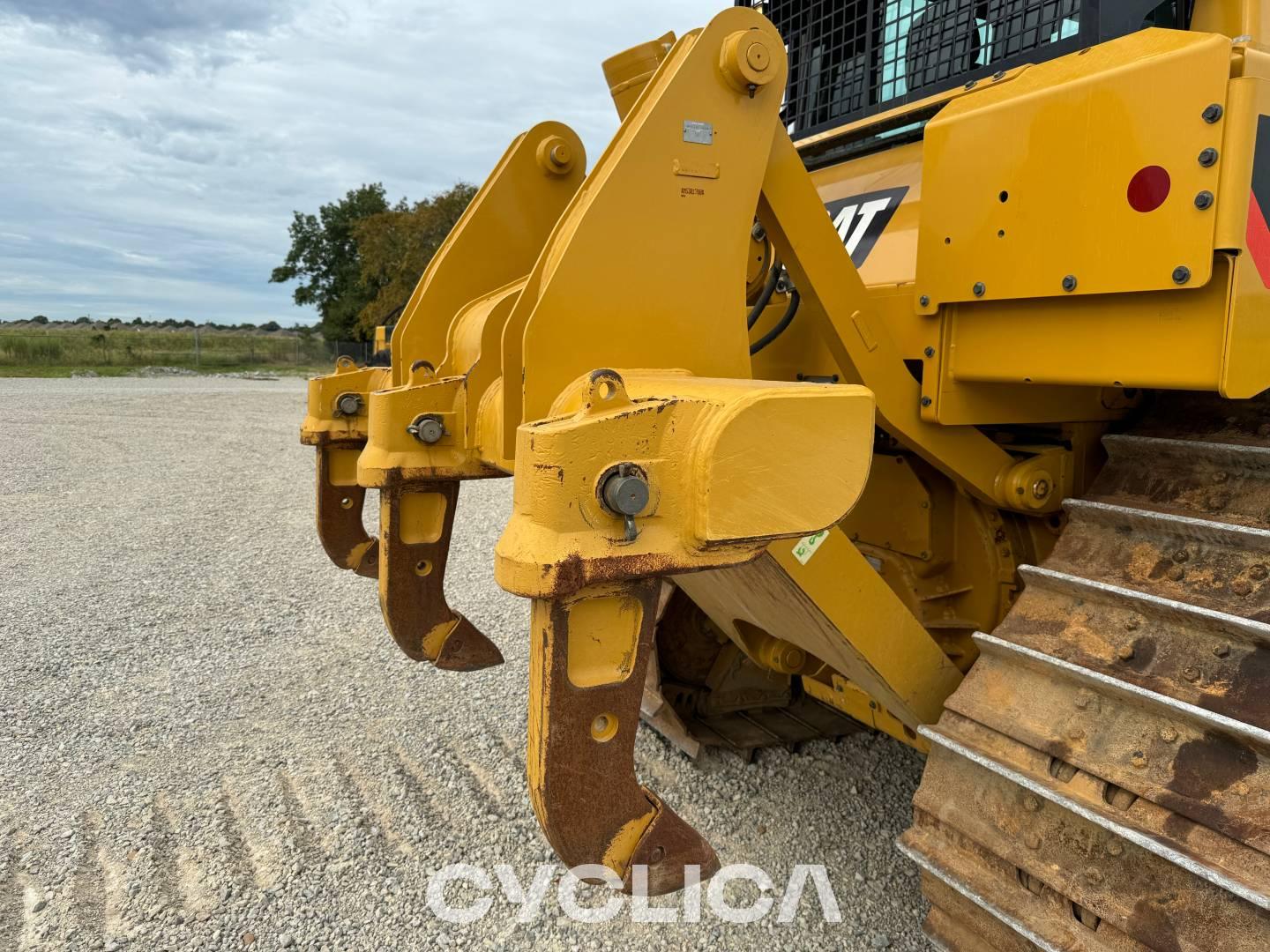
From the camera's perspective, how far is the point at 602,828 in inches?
62.8

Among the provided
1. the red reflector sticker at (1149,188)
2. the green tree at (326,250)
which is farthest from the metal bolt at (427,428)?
the green tree at (326,250)

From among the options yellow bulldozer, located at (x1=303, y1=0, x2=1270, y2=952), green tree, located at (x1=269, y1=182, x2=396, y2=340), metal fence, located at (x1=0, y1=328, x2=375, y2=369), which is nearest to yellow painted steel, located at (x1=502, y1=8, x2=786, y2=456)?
yellow bulldozer, located at (x1=303, y1=0, x2=1270, y2=952)

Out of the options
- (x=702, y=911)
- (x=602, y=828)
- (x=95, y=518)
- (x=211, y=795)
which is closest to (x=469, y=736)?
(x=211, y=795)

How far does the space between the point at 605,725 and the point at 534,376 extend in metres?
0.66

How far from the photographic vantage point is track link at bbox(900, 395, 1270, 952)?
1.51 metres

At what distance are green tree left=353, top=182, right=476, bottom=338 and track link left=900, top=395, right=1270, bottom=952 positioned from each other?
23981mm

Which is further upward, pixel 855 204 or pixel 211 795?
pixel 855 204

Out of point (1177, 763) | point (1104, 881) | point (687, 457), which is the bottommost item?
point (1104, 881)

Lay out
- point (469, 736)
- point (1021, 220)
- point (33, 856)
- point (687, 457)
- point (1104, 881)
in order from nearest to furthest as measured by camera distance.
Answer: point (687, 457) → point (1104, 881) → point (1021, 220) → point (33, 856) → point (469, 736)

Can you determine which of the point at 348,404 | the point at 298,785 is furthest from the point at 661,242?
the point at 298,785

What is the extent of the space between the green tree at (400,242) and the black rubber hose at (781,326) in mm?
23108

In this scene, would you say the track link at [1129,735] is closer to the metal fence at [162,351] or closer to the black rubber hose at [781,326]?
the black rubber hose at [781,326]

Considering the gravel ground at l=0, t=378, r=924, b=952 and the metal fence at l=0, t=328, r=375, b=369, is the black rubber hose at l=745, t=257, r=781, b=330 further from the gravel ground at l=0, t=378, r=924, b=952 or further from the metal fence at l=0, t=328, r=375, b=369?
the metal fence at l=0, t=328, r=375, b=369

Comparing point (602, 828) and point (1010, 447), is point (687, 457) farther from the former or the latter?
point (1010, 447)
